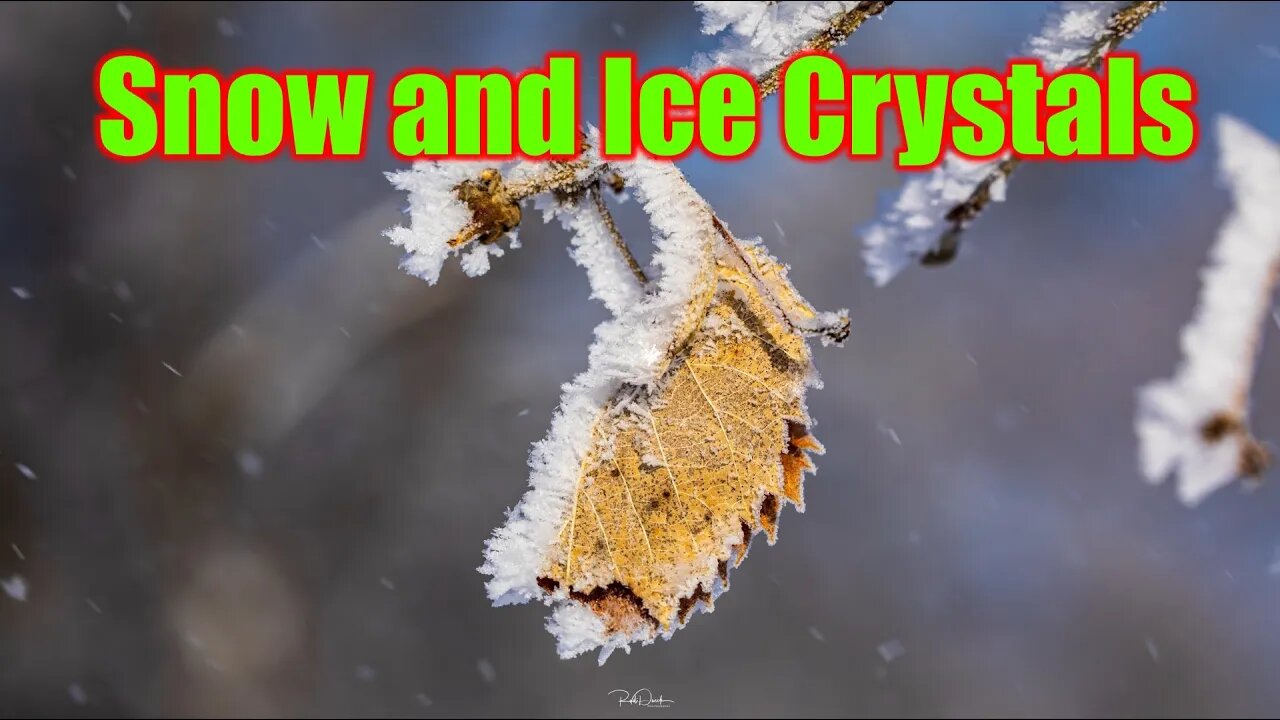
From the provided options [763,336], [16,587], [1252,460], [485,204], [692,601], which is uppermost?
[485,204]

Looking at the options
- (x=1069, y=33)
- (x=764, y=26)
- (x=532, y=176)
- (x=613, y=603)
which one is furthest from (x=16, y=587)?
(x=1069, y=33)

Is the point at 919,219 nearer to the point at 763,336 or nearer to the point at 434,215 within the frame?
the point at 763,336

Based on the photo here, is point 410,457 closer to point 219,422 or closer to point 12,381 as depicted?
point 12,381

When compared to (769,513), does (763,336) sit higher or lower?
higher

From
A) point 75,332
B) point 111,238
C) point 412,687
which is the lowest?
point 412,687

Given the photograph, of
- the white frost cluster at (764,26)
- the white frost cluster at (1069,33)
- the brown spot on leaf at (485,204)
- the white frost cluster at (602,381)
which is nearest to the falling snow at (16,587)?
the white frost cluster at (602,381)

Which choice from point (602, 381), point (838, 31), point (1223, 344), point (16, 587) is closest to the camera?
Result: point (1223, 344)

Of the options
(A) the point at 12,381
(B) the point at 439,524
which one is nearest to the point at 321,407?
(B) the point at 439,524

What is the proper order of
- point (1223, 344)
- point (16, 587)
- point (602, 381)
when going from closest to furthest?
point (1223, 344)
point (602, 381)
point (16, 587)
